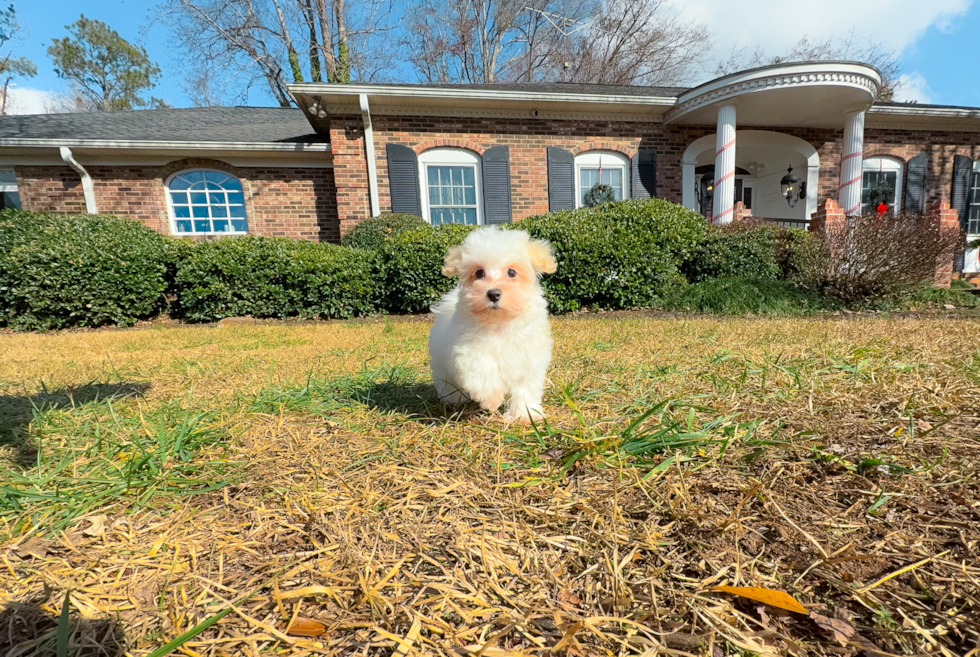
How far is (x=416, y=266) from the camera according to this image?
7.68 m

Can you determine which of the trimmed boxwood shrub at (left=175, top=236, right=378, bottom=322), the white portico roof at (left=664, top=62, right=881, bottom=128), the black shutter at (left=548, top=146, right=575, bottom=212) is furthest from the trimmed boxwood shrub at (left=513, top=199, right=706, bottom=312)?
the white portico roof at (left=664, top=62, right=881, bottom=128)

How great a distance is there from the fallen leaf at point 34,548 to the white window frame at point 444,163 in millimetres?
10669

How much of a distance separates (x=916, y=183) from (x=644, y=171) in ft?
28.8

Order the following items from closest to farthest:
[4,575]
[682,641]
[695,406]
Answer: [682,641] → [4,575] → [695,406]

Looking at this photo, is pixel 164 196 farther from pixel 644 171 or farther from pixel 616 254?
pixel 644 171

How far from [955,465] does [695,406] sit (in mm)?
916

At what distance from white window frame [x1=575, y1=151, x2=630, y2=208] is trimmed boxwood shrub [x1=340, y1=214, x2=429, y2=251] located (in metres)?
4.57

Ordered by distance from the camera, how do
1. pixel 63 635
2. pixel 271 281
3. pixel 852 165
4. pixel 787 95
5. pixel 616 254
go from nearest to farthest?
pixel 63 635, pixel 616 254, pixel 271 281, pixel 787 95, pixel 852 165

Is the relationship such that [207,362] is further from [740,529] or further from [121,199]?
[121,199]

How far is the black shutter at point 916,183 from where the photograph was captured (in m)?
13.0

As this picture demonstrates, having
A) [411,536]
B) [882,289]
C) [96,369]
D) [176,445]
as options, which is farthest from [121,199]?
[882,289]

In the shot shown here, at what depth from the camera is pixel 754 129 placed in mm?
12430

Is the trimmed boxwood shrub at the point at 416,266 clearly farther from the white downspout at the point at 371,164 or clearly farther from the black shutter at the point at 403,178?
the black shutter at the point at 403,178

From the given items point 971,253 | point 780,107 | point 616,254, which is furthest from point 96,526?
point 971,253
